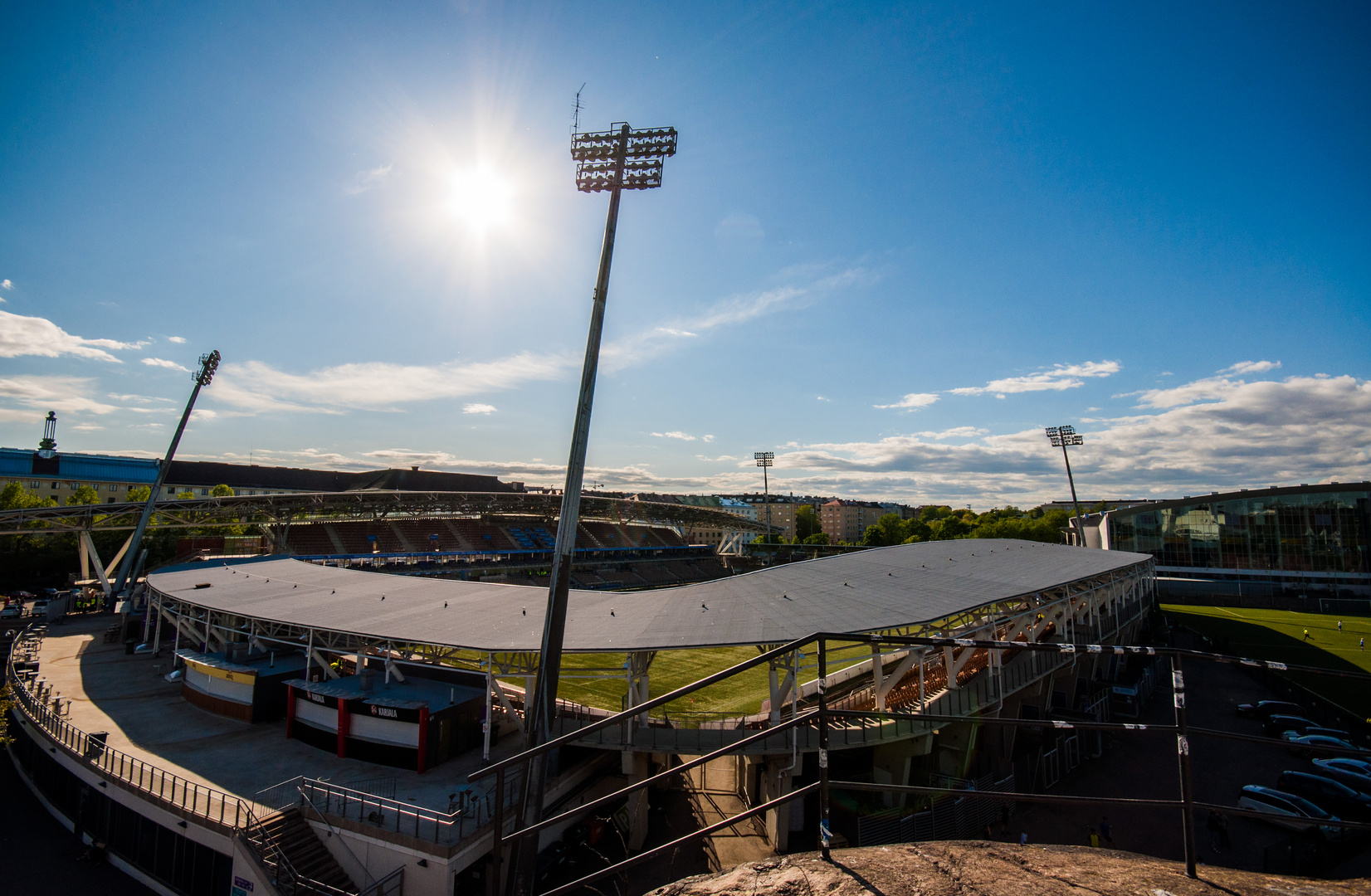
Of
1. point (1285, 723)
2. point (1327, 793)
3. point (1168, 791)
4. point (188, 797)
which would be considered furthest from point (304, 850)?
point (1285, 723)

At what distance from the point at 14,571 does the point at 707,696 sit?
2141 inches

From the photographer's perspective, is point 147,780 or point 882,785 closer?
point 882,785

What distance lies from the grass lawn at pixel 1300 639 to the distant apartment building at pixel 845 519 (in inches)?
3901

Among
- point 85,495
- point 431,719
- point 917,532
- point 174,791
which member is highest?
point 85,495

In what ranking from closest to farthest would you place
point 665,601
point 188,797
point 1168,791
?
point 188,797
point 1168,791
point 665,601

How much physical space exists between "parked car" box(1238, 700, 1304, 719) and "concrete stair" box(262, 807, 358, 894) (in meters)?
31.0

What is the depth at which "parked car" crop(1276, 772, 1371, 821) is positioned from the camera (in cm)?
1575

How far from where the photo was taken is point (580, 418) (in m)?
10.1

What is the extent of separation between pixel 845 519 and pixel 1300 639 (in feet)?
380

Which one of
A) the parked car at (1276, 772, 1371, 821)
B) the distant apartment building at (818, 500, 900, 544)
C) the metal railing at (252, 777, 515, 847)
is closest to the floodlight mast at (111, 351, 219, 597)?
the metal railing at (252, 777, 515, 847)

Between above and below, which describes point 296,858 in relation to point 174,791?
below

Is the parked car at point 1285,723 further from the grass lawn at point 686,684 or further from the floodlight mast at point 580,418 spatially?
the floodlight mast at point 580,418

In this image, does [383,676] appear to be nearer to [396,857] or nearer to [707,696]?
[396,857]

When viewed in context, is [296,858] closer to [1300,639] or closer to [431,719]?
[431,719]
